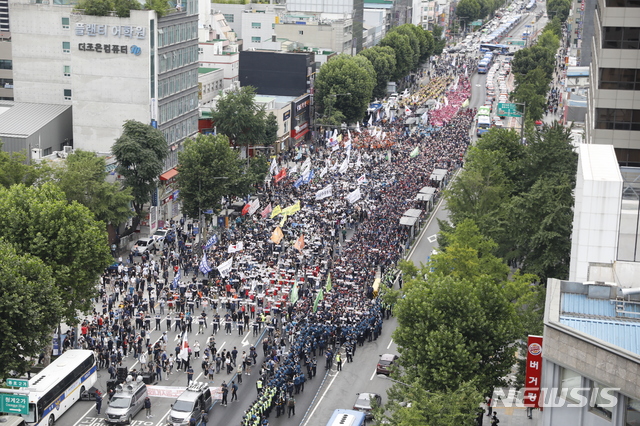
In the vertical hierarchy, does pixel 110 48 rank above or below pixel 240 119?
above

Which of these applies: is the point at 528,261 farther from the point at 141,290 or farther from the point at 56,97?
the point at 56,97

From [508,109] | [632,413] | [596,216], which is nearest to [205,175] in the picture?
[508,109]

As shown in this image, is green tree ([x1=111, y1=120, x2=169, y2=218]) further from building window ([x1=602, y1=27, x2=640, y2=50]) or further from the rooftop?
building window ([x1=602, y1=27, x2=640, y2=50])

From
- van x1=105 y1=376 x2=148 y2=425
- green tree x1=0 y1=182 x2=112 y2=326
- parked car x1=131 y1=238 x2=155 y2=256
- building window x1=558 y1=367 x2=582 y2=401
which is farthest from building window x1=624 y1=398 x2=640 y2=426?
parked car x1=131 y1=238 x2=155 y2=256

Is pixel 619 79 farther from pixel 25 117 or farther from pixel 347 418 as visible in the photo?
pixel 25 117

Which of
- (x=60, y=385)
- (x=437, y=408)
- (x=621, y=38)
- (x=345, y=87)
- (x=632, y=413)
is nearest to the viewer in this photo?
(x=632, y=413)

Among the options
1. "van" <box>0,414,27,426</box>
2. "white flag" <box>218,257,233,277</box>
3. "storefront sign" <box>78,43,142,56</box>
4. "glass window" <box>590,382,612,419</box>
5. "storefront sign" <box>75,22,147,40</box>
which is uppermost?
"storefront sign" <box>75,22,147,40</box>
